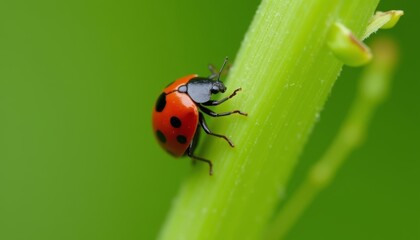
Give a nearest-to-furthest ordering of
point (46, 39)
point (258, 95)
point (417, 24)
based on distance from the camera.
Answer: point (258, 95)
point (417, 24)
point (46, 39)

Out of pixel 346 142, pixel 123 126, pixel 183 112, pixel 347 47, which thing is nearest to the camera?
pixel 347 47

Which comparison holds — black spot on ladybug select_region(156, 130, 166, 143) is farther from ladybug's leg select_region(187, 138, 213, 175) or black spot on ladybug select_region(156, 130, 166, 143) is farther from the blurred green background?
the blurred green background

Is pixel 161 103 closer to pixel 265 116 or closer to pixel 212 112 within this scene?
pixel 212 112

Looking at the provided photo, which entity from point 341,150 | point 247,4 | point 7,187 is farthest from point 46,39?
point 341,150

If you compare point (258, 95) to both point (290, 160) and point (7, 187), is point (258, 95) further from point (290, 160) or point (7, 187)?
point (7, 187)

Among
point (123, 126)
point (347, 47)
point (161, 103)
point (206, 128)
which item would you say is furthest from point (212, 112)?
point (123, 126)

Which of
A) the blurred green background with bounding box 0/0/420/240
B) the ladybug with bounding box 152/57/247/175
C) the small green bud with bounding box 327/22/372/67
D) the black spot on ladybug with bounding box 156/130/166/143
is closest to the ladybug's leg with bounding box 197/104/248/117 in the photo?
the ladybug with bounding box 152/57/247/175
